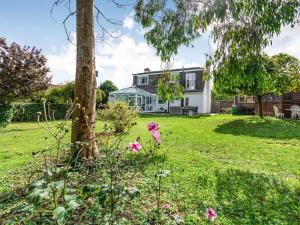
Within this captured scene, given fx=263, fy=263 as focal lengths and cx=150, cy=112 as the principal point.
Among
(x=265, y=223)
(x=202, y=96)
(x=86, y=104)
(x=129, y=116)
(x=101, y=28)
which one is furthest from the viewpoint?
(x=202, y=96)

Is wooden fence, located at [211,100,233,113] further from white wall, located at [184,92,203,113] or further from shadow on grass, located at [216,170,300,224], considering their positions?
shadow on grass, located at [216,170,300,224]

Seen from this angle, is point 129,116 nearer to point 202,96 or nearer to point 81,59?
point 81,59

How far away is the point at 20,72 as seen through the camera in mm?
16656

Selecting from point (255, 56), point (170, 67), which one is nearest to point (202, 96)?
point (170, 67)

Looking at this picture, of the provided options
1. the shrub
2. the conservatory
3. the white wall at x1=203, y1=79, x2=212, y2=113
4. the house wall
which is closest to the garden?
the shrub

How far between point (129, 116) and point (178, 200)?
809cm

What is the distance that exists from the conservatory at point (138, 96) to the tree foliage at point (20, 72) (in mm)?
18051

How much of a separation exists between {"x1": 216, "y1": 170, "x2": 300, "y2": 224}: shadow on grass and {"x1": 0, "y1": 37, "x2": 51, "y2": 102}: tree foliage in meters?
14.6

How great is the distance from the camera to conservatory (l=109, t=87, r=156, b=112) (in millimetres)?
36506

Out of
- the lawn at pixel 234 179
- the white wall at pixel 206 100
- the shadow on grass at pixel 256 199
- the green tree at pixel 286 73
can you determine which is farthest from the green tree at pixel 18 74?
the white wall at pixel 206 100

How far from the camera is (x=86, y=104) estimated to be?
6.25 m

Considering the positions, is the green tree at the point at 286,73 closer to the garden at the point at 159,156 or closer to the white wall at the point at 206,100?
the garden at the point at 159,156

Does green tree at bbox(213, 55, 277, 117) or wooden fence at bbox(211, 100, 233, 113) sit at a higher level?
green tree at bbox(213, 55, 277, 117)

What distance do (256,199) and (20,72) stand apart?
16.2m
